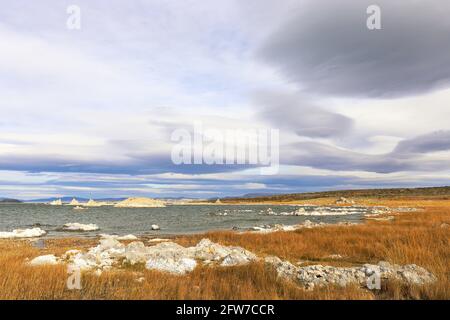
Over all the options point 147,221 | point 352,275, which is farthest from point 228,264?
point 147,221

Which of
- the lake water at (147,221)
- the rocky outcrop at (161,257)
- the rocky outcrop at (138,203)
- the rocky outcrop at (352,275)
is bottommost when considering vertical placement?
the rocky outcrop at (138,203)

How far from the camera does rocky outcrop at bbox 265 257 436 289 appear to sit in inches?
382

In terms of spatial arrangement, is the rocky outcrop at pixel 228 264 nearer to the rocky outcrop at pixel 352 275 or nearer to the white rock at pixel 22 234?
the rocky outcrop at pixel 352 275

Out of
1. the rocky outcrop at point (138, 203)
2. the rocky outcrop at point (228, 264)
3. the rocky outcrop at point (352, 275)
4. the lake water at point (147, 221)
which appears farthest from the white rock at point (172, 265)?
the rocky outcrop at point (138, 203)

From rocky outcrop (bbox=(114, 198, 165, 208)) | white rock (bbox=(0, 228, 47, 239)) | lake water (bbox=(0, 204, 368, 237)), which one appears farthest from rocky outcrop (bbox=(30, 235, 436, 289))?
rocky outcrop (bbox=(114, 198, 165, 208))

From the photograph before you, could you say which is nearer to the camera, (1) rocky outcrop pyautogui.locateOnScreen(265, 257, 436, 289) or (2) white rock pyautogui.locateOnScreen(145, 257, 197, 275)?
(1) rocky outcrop pyautogui.locateOnScreen(265, 257, 436, 289)

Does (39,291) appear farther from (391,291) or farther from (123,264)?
(391,291)

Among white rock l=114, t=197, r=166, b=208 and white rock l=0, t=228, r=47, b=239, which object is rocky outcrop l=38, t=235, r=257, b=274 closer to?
white rock l=0, t=228, r=47, b=239

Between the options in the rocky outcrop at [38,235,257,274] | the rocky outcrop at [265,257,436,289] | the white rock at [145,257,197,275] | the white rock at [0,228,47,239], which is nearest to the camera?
the rocky outcrop at [265,257,436,289]

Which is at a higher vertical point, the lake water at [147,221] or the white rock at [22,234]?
the white rock at [22,234]

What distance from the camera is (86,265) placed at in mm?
13727

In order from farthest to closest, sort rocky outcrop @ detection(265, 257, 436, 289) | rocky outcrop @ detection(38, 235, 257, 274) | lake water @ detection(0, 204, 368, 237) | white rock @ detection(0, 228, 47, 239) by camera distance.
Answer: lake water @ detection(0, 204, 368, 237), white rock @ detection(0, 228, 47, 239), rocky outcrop @ detection(38, 235, 257, 274), rocky outcrop @ detection(265, 257, 436, 289)

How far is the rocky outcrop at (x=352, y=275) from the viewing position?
971 cm

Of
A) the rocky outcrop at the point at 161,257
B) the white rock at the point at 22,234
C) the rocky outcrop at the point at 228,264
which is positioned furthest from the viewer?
the white rock at the point at 22,234
